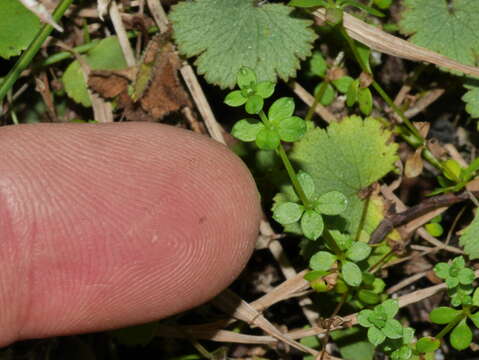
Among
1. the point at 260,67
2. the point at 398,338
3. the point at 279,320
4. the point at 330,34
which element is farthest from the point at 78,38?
the point at 398,338

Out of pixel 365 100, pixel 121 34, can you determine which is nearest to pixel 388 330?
pixel 365 100

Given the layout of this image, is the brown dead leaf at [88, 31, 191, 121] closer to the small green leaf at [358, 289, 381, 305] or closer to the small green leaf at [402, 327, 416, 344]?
the small green leaf at [358, 289, 381, 305]

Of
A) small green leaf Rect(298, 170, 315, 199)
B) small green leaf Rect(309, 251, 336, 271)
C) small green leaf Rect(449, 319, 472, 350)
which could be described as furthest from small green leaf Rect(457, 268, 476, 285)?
small green leaf Rect(298, 170, 315, 199)

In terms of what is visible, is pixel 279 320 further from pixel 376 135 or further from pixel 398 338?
pixel 376 135

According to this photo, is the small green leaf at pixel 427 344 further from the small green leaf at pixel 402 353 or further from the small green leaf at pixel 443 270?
the small green leaf at pixel 443 270

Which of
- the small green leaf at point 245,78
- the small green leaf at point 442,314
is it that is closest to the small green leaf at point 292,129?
the small green leaf at point 245,78
